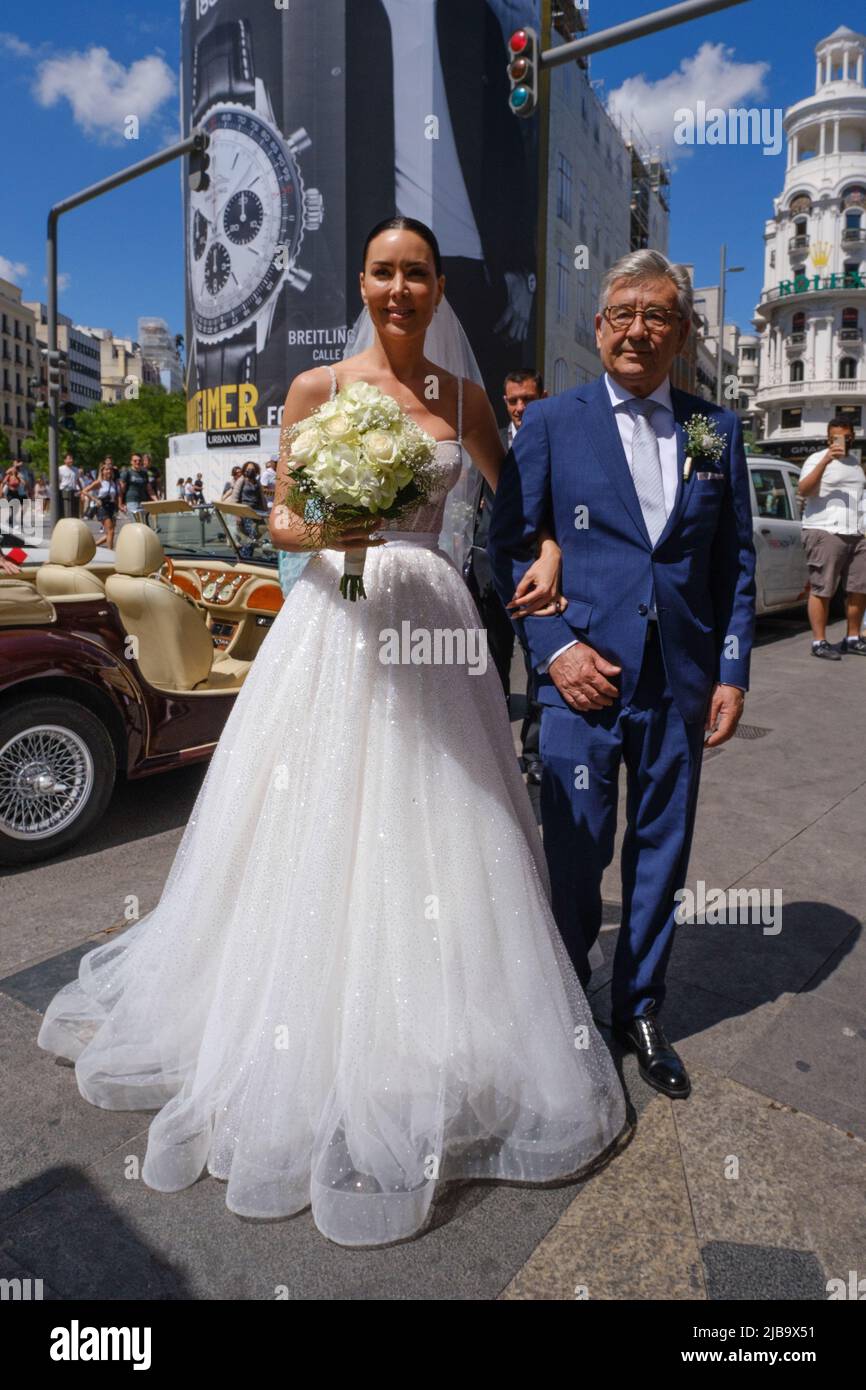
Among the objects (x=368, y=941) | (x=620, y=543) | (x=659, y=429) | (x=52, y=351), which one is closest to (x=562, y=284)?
(x=52, y=351)

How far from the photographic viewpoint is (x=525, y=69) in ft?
29.7

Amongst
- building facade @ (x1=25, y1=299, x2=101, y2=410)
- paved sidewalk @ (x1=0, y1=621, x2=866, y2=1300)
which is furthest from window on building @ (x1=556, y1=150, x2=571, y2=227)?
building facade @ (x1=25, y1=299, x2=101, y2=410)

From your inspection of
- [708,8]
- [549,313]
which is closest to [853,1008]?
[708,8]

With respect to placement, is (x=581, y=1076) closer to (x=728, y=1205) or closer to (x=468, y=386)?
(x=728, y=1205)

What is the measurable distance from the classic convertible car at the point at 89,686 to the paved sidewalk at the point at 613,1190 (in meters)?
0.74

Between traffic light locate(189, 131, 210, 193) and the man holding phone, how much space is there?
25.9 feet

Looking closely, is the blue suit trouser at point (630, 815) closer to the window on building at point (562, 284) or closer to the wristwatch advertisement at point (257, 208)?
the wristwatch advertisement at point (257, 208)

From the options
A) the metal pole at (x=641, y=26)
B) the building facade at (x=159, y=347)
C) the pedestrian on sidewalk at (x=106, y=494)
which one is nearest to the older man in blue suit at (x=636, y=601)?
the metal pole at (x=641, y=26)

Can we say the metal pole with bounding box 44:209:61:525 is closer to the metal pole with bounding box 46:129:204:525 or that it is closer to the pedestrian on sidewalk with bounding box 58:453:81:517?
the metal pole with bounding box 46:129:204:525

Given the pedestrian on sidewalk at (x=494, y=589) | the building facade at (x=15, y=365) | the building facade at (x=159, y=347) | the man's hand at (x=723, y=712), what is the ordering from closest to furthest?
the man's hand at (x=723, y=712)
the pedestrian on sidewalk at (x=494, y=589)
the building facade at (x=15, y=365)
the building facade at (x=159, y=347)

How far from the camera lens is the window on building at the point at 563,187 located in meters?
34.2

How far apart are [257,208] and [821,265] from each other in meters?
61.0
